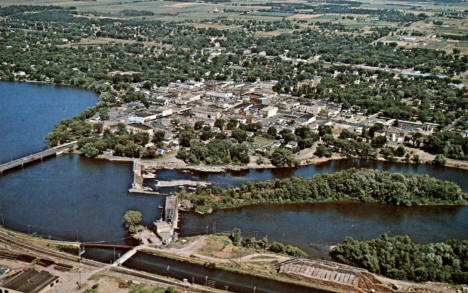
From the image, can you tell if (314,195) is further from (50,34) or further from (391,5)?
(391,5)

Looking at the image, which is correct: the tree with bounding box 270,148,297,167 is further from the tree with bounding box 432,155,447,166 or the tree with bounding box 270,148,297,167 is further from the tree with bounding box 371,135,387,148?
the tree with bounding box 432,155,447,166

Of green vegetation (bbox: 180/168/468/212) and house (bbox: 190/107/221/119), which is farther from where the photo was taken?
house (bbox: 190/107/221/119)

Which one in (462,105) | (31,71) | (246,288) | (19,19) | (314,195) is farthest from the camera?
(19,19)


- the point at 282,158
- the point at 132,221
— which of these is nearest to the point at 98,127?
the point at 282,158

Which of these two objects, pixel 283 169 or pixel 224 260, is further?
pixel 283 169

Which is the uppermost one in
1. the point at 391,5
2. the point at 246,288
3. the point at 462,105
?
the point at 391,5

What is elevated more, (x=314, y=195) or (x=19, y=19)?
(x=19, y=19)

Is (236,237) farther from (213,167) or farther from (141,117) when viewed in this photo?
(141,117)

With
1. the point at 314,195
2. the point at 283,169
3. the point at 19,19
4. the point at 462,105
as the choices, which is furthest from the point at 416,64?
the point at 19,19

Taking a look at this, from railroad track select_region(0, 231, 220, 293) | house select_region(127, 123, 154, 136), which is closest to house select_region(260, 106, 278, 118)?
house select_region(127, 123, 154, 136)
